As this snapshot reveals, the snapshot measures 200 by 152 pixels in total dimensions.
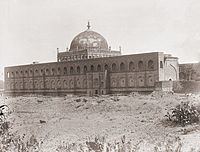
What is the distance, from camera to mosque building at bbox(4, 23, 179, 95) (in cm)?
3762

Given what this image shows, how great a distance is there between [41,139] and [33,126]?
3074 millimetres

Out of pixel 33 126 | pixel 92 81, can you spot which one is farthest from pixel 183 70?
pixel 33 126

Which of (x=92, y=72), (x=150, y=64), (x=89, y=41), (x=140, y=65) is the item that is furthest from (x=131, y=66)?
(x=89, y=41)

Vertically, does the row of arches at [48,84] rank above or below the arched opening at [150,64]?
below

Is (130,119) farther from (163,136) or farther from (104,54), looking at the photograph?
(104,54)

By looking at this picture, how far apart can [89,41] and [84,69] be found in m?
6.05

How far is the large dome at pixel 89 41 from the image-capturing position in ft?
164

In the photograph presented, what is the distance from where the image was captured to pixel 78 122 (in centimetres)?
1600

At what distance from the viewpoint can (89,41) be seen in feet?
164

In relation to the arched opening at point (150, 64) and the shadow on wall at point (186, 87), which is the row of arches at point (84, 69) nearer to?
the arched opening at point (150, 64)

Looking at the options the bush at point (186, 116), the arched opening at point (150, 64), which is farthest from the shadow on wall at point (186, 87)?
the bush at point (186, 116)

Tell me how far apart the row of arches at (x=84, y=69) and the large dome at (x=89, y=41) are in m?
4.29

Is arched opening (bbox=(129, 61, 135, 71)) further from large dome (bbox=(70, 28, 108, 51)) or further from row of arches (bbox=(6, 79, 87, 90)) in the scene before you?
large dome (bbox=(70, 28, 108, 51))

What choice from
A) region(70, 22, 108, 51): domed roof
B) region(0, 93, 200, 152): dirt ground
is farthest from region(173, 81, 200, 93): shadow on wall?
region(70, 22, 108, 51): domed roof
